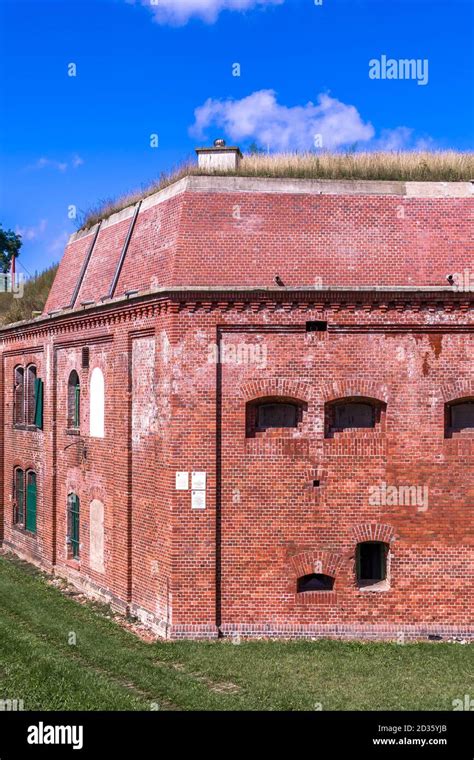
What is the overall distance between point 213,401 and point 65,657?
195 inches

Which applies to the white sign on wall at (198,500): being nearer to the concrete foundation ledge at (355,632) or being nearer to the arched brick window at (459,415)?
the concrete foundation ledge at (355,632)

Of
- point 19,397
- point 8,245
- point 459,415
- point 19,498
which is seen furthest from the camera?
point 8,245

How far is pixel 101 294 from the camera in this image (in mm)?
18078

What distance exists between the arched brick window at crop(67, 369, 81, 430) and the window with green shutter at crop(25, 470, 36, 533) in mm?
3503

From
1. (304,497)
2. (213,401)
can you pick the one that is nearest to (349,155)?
(213,401)

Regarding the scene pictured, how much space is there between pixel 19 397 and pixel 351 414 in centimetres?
1231

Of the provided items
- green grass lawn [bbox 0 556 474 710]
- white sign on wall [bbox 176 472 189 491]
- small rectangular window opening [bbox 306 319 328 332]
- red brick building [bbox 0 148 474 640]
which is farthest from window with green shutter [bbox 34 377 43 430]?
small rectangular window opening [bbox 306 319 328 332]

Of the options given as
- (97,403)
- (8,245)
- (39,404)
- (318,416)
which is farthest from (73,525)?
(8,245)

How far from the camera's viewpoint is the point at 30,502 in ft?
73.2

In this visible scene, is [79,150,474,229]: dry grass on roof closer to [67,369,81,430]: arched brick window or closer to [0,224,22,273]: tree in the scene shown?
[67,369,81,430]: arched brick window

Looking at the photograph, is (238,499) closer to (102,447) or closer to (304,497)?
(304,497)

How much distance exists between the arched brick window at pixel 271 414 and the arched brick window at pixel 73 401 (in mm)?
6145

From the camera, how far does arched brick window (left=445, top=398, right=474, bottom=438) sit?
46.7 ft

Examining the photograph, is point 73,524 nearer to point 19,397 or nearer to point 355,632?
point 19,397
